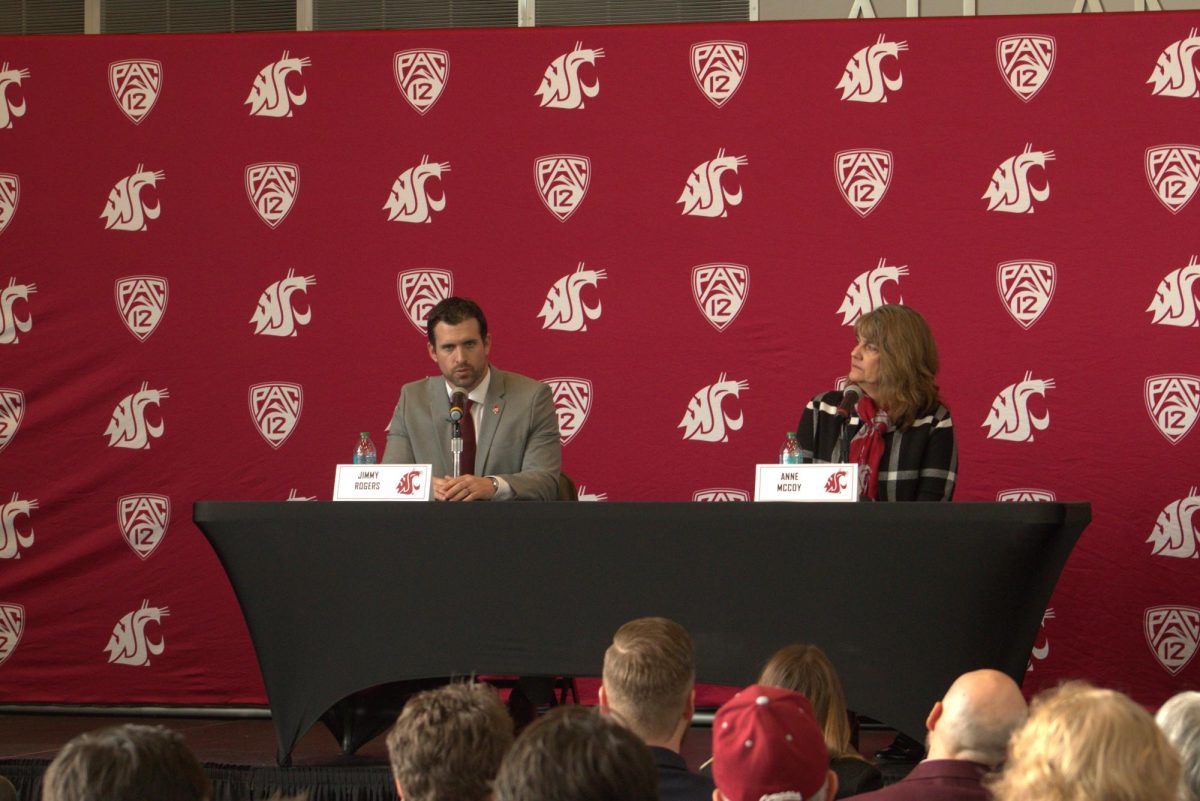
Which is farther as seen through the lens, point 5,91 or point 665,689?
point 5,91

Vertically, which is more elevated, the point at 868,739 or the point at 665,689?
the point at 665,689

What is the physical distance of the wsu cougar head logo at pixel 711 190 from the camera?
464 centimetres

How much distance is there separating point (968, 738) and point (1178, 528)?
3017 millimetres

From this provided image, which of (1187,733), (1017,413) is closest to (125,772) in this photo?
(1187,733)

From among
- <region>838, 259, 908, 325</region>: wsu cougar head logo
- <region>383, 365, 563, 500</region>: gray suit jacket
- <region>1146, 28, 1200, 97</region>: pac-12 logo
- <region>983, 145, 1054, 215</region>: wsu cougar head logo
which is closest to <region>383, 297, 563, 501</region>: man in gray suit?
<region>383, 365, 563, 500</region>: gray suit jacket

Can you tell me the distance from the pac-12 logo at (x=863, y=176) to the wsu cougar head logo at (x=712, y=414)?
2.40ft

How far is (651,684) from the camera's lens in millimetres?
1848

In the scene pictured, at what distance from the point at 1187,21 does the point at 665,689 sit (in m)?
3.60

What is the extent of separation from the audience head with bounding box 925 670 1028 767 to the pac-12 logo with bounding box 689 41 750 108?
323 cm

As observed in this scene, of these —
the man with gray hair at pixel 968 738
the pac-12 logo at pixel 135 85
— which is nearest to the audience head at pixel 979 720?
the man with gray hair at pixel 968 738

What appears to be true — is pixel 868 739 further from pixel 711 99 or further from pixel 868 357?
pixel 711 99

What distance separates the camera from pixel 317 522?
10.3ft

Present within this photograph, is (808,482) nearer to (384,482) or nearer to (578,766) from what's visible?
(384,482)

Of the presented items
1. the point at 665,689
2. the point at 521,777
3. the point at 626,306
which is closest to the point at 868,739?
the point at 626,306
